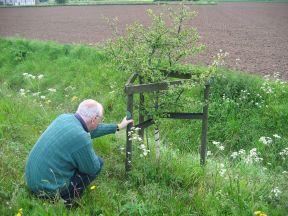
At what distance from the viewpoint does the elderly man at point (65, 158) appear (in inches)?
171

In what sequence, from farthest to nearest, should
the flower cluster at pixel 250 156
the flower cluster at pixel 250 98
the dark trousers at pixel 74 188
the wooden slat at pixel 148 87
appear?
the flower cluster at pixel 250 98 → the flower cluster at pixel 250 156 → the wooden slat at pixel 148 87 → the dark trousers at pixel 74 188

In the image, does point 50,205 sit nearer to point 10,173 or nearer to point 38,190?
point 38,190

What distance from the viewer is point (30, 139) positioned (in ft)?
20.6

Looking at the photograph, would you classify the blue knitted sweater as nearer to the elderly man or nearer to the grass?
the elderly man

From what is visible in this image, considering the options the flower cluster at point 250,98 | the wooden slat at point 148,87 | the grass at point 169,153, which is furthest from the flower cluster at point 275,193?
the flower cluster at point 250,98

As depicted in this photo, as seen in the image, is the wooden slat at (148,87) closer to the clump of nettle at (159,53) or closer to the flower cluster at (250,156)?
the clump of nettle at (159,53)

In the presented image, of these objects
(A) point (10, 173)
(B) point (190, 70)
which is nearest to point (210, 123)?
(B) point (190, 70)

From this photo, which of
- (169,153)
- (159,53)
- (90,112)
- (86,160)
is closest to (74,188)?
(86,160)

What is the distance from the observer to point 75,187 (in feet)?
14.5

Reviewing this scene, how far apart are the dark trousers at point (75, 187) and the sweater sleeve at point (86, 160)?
77 mm

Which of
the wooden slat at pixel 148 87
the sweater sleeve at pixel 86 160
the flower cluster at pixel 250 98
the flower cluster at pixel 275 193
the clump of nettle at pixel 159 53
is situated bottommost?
the flower cluster at pixel 250 98

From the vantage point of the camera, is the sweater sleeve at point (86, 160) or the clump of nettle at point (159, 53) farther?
the clump of nettle at point (159, 53)

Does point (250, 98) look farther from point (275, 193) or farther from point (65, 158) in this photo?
point (65, 158)

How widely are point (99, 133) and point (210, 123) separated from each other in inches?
180
